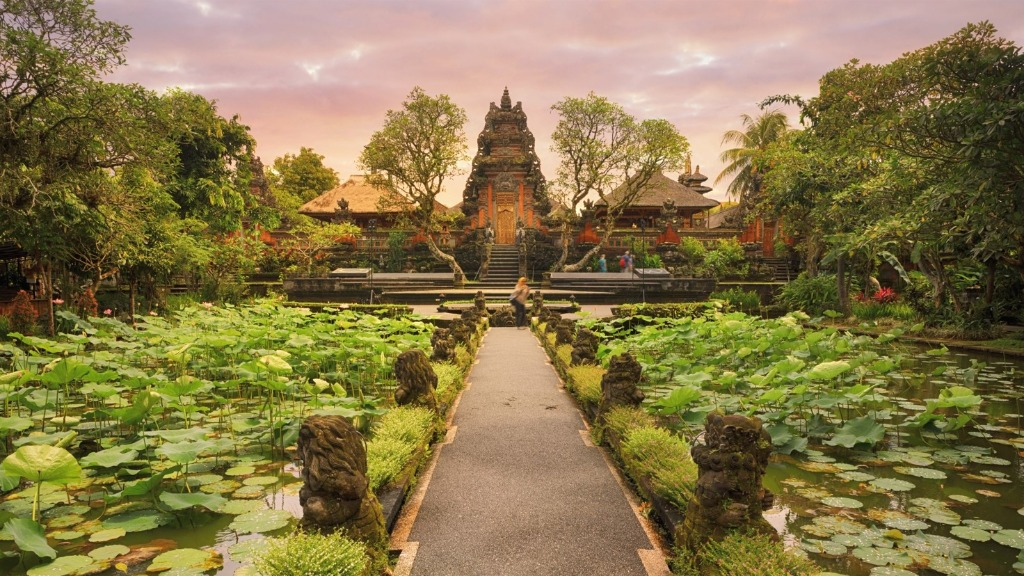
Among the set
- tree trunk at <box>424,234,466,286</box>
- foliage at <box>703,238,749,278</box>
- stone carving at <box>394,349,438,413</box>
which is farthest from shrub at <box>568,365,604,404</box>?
foliage at <box>703,238,749,278</box>

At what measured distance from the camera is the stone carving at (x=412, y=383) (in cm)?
539

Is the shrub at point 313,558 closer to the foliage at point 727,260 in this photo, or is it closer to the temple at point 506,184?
the foliage at point 727,260

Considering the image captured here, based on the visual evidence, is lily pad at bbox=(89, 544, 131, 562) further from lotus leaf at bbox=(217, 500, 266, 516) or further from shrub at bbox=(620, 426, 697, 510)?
shrub at bbox=(620, 426, 697, 510)

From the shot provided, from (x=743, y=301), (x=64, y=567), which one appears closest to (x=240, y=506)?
(x=64, y=567)

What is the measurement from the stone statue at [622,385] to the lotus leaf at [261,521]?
2954 mm

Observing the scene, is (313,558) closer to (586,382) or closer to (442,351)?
(586,382)

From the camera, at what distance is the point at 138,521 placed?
329 centimetres

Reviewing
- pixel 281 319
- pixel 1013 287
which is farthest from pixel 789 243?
pixel 281 319

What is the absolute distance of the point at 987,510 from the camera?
11.9 ft

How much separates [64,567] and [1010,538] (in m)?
4.95

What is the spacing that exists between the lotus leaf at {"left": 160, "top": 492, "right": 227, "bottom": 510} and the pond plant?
107 inches

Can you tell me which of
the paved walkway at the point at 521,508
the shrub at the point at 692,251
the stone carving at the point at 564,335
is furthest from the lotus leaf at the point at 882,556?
the shrub at the point at 692,251

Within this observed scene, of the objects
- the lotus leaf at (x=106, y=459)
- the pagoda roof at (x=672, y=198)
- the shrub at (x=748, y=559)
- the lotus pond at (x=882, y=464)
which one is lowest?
the lotus pond at (x=882, y=464)

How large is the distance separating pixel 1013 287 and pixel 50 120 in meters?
18.8
